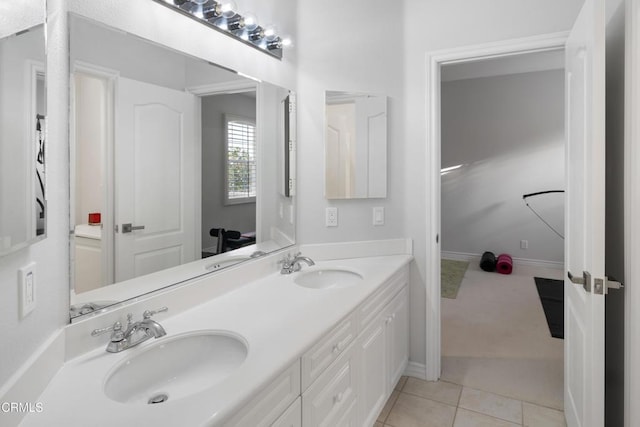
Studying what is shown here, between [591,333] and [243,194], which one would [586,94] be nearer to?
[591,333]

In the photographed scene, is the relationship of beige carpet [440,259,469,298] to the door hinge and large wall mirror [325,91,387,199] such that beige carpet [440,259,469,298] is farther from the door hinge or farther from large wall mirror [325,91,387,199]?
the door hinge

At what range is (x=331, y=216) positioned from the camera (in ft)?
7.90

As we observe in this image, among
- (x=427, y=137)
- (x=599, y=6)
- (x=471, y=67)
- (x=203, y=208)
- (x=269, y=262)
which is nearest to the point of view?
(x=599, y=6)

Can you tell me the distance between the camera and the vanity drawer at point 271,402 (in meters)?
0.93

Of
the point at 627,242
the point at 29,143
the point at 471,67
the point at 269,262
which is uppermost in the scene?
the point at 471,67

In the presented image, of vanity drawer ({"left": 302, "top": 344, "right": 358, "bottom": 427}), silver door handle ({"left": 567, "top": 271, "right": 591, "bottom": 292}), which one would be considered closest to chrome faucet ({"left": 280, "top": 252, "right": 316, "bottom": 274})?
vanity drawer ({"left": 302, "top": 344, "right": 358, "bottom": 427})

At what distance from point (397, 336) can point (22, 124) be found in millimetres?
1978

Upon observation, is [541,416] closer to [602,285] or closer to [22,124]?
[602,285]

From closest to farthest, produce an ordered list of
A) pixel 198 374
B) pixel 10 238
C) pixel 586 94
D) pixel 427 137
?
pixel 10 238 → pixel 198 374 → pixel 586 94 → pixel 427 137

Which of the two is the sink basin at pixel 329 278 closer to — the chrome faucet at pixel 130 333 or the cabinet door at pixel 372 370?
the cabinet door at pixel 372 370

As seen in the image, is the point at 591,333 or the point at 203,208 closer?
the point at 591,333

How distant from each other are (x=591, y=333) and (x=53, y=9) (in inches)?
80.6

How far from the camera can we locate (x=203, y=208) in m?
1.69

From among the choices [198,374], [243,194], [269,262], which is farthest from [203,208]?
[198,374]
